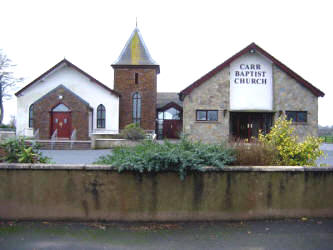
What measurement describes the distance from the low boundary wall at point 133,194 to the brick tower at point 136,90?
1954 centimetres

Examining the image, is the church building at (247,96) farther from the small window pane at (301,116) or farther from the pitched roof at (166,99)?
the pitched roof at (166,99)

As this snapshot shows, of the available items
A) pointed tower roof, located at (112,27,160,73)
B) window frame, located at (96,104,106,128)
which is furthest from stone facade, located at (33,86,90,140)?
pointed tower roof, located at (112,27,160,73)

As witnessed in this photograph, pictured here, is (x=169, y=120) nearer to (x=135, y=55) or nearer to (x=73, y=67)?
(x=135, y=55)

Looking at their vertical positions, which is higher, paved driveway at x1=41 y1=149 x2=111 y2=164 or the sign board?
the sign board

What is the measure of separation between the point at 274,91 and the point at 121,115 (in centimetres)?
1327

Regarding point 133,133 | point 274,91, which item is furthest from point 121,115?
point 274,91

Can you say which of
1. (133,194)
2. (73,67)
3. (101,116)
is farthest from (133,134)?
(133,194)

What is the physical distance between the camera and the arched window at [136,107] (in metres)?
25.2

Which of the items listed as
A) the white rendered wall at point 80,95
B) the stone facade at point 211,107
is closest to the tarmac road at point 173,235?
the stone facade at point 211,107

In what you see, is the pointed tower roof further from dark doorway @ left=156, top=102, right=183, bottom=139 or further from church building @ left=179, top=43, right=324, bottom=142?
church building @ left=179, top=43, right=324, bottom=142

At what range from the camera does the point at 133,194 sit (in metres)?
5.44

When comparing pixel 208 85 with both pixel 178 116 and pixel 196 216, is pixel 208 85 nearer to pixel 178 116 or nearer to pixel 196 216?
pixel 178 116

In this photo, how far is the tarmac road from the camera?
438cm

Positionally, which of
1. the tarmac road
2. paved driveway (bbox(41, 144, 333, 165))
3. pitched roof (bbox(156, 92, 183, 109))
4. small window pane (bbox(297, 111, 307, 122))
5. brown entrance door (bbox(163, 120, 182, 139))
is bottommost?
the tarmac road
